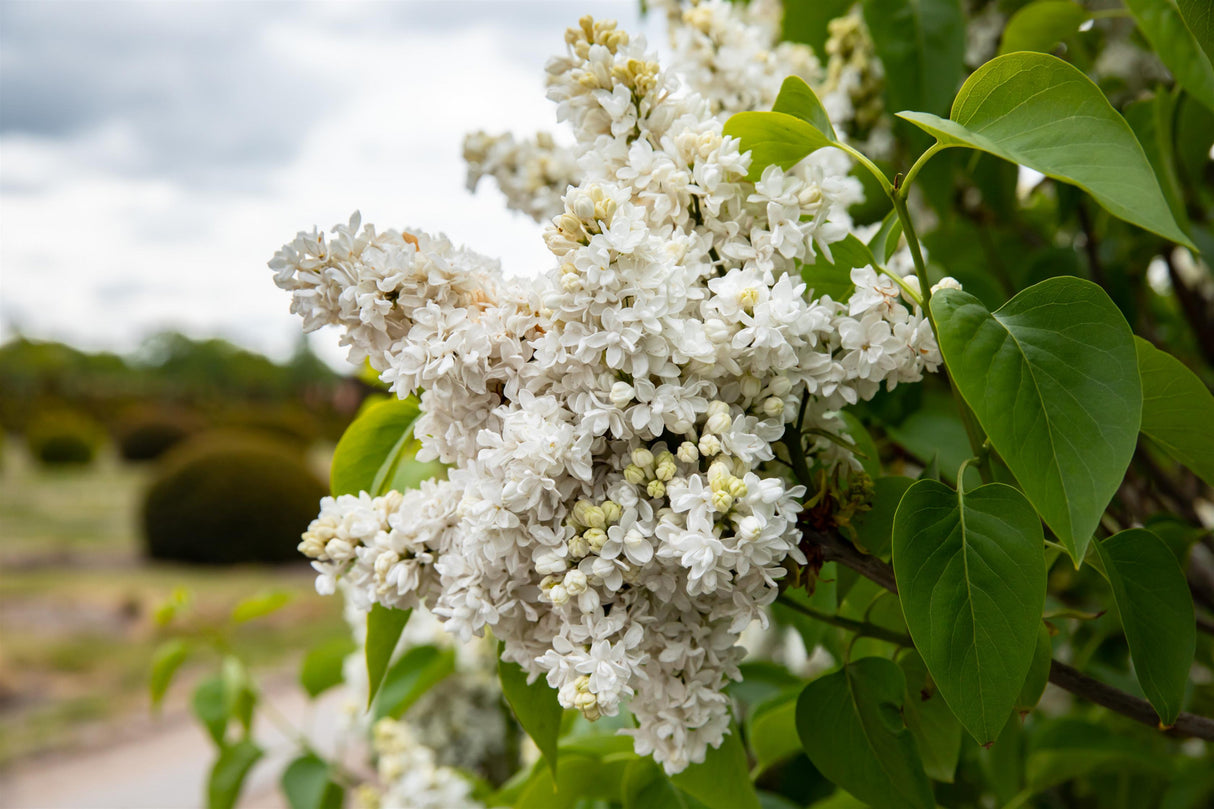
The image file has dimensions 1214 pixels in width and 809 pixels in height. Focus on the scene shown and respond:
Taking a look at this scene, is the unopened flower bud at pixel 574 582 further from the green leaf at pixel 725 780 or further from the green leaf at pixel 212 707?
the green leaf at pixel 212 707

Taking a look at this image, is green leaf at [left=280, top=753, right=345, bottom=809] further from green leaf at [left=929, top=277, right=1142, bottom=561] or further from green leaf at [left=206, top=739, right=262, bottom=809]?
green leaf at [left=929, top=277, right=1142, bottom=561]

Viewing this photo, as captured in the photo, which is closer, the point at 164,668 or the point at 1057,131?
the point at 1057,131

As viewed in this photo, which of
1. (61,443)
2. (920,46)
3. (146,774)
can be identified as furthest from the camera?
(61,443)

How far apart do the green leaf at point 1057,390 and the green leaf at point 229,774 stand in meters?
1.13

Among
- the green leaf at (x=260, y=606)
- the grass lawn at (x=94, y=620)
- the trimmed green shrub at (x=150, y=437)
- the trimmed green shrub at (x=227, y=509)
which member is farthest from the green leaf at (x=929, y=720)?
the trimmed green shrub at (x=150, y=437)

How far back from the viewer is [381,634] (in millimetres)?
680

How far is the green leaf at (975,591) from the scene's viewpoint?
0.49m

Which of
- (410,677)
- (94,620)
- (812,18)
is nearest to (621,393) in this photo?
(812,18)

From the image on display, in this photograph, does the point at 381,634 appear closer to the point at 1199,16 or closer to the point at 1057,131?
the point at 1057,131

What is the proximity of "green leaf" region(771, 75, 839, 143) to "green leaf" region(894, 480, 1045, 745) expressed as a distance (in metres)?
0.25

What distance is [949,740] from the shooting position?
0.71 m

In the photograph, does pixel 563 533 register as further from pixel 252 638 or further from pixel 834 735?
pixel 252 638

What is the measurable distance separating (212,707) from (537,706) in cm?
89

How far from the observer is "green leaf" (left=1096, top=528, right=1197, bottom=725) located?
1.78 ft
